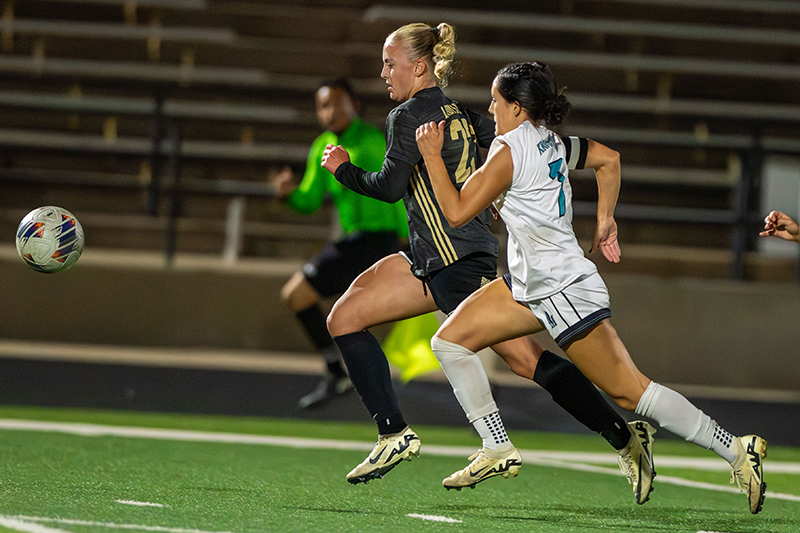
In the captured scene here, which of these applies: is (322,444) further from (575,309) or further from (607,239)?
(575,309)

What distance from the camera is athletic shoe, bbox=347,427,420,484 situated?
461 centimetres

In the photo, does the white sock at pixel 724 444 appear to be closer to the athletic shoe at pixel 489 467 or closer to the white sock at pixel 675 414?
the white sock at pixel 675 414

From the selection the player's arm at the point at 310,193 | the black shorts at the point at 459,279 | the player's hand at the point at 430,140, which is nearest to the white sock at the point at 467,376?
the black shorts at the point at 459,279

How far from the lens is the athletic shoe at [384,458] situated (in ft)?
15.1

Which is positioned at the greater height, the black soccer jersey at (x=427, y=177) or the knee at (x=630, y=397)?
the black soccer jersey at (x=427, y=177)

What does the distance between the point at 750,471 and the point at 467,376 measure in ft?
3.78

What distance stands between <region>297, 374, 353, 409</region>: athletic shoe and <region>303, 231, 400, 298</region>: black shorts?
2.06 feet

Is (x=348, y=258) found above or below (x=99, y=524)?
above

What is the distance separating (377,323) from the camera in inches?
190

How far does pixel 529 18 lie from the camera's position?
48.6 ft

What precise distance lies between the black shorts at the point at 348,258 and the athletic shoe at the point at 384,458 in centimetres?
281

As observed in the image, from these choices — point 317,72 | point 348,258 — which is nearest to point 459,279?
point 348,258

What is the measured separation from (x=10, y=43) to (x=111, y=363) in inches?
288

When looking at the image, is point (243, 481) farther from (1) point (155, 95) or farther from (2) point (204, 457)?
(1) point (155, 95)
